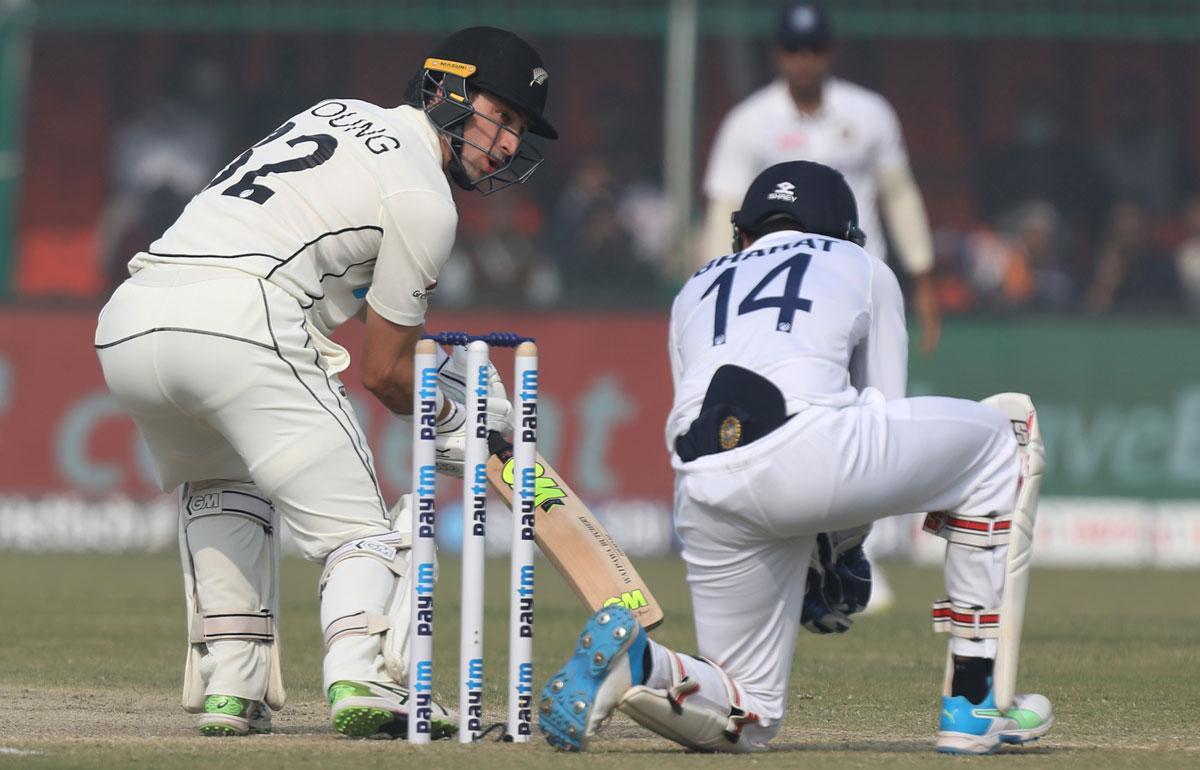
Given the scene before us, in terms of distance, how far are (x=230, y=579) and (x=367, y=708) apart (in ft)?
2.45

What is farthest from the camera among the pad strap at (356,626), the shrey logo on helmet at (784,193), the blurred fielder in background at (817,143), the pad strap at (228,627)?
the blurred fielder in background at (817,143)

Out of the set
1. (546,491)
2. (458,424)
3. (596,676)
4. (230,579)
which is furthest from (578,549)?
(230,579)

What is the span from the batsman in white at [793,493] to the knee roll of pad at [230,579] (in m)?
1.10

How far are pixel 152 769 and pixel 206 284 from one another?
1341mm

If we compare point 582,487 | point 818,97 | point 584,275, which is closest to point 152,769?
point 818,97

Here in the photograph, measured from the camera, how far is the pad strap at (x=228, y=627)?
5.76 metres

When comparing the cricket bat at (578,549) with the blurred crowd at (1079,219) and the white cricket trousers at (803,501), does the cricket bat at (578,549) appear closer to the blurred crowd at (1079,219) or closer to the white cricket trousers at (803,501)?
the white cricket trousers at (803,501)

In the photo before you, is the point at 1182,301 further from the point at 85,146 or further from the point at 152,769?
the point at 152,769

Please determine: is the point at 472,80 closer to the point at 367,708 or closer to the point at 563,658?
the point at 367,708

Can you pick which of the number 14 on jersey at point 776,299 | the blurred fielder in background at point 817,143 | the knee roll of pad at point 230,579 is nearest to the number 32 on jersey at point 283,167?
the knee roll of pad at point 230,579

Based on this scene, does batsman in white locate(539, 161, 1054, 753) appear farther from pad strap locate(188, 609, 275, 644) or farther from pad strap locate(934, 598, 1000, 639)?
pad strap locate(188, 609, 275, 644)

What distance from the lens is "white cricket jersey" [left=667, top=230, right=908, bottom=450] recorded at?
5.19 meters

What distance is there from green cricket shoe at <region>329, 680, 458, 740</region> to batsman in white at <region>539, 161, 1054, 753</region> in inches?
18.2

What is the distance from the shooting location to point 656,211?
1644 cm
